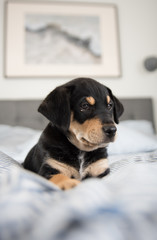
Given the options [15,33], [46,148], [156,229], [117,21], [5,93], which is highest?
[117,21]

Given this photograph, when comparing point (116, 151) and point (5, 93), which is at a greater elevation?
point (5, 93)

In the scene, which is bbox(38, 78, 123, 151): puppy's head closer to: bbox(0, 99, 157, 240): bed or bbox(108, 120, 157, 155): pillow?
bbox(0, 99, 157, 240): bed

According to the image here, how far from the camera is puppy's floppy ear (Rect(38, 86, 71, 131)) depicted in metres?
1.08

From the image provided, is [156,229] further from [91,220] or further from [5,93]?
[5,93]

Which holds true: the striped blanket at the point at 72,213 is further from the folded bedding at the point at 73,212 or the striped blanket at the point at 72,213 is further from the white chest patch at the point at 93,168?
the white chest patch at the point at 93,168

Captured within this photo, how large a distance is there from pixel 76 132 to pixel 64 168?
0.19 metres

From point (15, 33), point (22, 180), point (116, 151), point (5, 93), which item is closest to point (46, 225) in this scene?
point (22, 180)

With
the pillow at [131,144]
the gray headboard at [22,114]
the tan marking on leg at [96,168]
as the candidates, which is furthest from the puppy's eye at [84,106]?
the gray headboard at [22,114]

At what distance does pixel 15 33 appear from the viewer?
3.06m

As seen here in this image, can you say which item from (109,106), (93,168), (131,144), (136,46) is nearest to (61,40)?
(136,46)

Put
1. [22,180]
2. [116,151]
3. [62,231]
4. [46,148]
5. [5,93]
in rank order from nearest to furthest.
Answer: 1. [62,231]
2. [22,180]
3. [46,148]
4. [116,151]
5. [5,93]

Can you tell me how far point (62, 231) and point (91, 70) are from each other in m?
2.94

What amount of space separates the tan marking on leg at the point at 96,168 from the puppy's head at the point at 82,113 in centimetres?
8

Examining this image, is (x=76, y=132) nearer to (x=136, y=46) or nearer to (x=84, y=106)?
(x=84, y=106)
